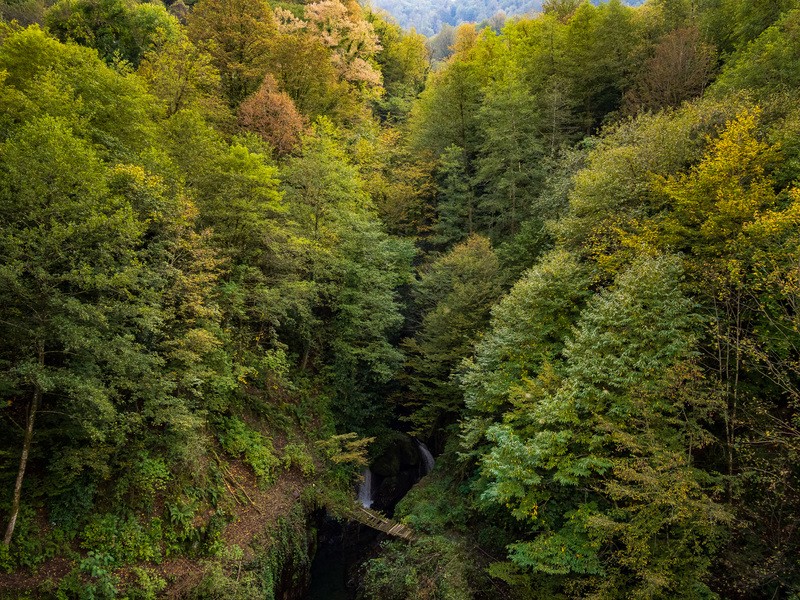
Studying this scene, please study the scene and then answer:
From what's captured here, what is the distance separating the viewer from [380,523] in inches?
604

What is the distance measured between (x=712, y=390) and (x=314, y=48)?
24.3 metres

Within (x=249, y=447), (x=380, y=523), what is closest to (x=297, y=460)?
(x=249, y=447)

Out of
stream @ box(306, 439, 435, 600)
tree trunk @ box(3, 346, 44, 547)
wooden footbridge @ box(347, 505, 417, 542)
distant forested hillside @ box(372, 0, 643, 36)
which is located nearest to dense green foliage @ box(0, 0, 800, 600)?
→ tree trunk @ box(3, 346, 44, 547)

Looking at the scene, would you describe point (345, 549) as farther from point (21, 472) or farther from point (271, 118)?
point (271, 118)

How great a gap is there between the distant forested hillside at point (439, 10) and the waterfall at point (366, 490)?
151 meters

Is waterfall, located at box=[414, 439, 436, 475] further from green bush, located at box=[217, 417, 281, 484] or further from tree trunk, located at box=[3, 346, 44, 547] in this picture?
tree trunk, located at box=[3, 346, 44, 547]

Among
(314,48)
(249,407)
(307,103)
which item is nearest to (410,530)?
(249,407)

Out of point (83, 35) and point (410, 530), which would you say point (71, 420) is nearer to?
point (410, 530)

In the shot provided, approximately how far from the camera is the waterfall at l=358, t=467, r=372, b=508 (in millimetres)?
20219

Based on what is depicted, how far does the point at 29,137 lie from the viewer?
332 inches

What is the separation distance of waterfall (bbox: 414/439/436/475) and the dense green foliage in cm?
93

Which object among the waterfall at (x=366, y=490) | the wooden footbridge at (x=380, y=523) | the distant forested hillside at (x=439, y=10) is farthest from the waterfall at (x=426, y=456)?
the distant forested hillside at (x=439, y=10)

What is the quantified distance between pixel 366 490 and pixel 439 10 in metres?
194

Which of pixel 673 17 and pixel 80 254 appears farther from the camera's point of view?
pixel 673 17
